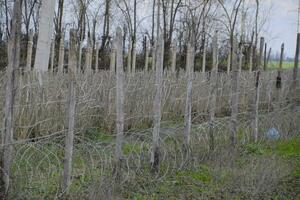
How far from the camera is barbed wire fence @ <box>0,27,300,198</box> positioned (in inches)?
158

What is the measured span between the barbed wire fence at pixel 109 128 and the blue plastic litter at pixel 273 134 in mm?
78

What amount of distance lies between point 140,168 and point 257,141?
2945mm

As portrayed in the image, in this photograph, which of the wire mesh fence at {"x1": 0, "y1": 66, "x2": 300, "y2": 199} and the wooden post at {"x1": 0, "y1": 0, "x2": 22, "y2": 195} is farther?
the wire mesh fence at {"x1": 0, "y1": 66, "x2": 300, "y2": 199}

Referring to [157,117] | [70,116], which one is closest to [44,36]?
[157,117]

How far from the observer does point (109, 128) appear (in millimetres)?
8055

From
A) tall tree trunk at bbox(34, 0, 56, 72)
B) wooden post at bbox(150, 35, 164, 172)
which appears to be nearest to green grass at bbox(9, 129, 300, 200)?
wooden post at bbox(150, 35, 164, 172)

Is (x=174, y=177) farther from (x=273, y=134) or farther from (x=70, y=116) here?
(x=273, y=134)

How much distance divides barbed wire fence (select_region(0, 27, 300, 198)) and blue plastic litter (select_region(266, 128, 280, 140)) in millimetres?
78

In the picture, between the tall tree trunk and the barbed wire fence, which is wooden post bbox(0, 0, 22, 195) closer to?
the barbed wire fence

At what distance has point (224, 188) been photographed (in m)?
4.63

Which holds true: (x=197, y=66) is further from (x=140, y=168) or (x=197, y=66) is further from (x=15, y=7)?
(x=15, y=7)

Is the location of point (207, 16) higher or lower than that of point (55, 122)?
higher

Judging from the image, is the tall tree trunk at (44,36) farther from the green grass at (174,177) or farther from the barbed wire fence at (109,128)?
the green grass at (174,177)

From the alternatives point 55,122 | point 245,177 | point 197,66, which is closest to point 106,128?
point 55,122
